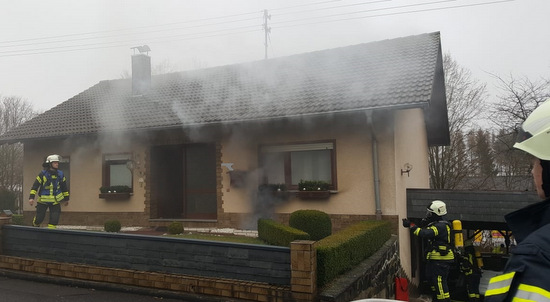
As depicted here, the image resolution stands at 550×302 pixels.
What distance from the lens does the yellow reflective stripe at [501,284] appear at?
1.08 m

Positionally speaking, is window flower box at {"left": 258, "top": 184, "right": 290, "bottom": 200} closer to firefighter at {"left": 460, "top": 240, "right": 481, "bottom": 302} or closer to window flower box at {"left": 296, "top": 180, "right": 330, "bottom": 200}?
window flower box at {"left": 296, "top": 180, "right": 330, "bottom": 200}

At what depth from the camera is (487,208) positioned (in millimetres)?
Answer: 7766

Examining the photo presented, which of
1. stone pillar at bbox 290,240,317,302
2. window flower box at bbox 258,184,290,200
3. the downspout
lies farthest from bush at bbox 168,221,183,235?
stone pillar at bbox 290,240,317,302

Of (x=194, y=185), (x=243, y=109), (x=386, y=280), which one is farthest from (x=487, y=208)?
(x=194, y=185)

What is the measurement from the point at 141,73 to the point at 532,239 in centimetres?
1208

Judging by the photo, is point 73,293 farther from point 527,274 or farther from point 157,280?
point 527,274

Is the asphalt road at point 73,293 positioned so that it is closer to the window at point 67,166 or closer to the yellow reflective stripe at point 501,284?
the yellow reflective stripe at point 501,284

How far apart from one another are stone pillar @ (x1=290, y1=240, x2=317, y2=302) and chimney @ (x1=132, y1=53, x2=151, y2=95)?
9.28 meters

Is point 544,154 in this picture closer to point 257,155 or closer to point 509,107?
point 257,155

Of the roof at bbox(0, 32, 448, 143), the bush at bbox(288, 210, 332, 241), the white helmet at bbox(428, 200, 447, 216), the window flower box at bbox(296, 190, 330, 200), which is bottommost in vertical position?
the bush at bbox(288, 210, 332, 241)

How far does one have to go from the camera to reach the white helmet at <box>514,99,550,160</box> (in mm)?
1244

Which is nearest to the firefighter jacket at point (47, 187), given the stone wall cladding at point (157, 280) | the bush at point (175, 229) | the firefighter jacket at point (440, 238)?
the stone wall cladding at point (157, 280)

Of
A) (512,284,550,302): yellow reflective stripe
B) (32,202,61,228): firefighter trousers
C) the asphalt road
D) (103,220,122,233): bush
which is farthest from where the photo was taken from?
(103,220,122,233): bush

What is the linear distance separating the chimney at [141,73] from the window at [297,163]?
17.0 feet
